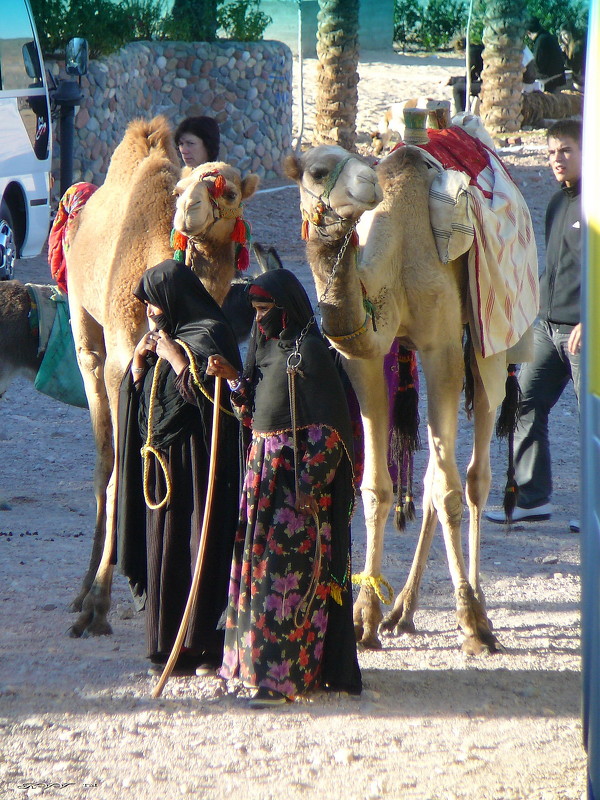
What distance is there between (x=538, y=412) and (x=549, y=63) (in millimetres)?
18859

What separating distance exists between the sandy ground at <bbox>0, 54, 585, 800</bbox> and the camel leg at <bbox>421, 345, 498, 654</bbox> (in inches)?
5.6

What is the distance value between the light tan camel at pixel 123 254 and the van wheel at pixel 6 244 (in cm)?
395

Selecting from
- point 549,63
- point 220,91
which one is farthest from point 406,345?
point 549,63

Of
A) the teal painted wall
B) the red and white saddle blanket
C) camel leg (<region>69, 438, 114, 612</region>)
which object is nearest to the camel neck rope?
the red and white saddle blanket

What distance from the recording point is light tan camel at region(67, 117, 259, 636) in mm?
4297

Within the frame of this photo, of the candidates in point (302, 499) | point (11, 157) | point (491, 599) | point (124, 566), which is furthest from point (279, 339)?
point (11, 157)

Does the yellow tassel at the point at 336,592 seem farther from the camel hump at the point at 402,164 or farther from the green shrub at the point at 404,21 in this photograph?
the green shrub at the point at 404,21

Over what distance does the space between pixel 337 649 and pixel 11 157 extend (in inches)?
314

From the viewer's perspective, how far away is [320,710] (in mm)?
4023

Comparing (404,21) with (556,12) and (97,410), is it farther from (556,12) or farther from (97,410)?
(97,410)

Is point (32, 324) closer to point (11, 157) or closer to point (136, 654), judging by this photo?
point (136, 654)

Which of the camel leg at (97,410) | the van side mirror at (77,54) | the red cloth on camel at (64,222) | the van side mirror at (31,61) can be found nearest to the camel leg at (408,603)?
the camel leg at (97,410)

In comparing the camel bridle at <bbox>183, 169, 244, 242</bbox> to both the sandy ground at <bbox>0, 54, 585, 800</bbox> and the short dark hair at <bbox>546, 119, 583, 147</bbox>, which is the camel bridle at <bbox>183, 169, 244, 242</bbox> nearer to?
the sandy ground at <bbox>0, 54, 585, 800</bbox>

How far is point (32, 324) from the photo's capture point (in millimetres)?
6008
